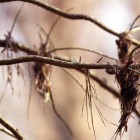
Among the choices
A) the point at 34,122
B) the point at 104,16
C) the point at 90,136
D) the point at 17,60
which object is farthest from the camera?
the point at 104,16

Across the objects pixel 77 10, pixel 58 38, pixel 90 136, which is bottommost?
pixel 90 136

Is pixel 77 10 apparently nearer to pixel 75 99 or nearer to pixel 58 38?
pixel 58 38

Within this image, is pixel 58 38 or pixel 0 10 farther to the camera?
pixel 58 38

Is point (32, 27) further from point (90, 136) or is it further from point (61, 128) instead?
point (90, 136)

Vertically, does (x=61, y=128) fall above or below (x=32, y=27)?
below

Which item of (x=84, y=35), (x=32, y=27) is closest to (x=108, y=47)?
(x=84, y=35)

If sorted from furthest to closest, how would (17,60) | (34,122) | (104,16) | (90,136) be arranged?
1. (104,16)
2. (90,136)
3. (34,122)
4. (17,60)

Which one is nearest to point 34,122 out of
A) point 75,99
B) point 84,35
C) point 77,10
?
point 75,99
